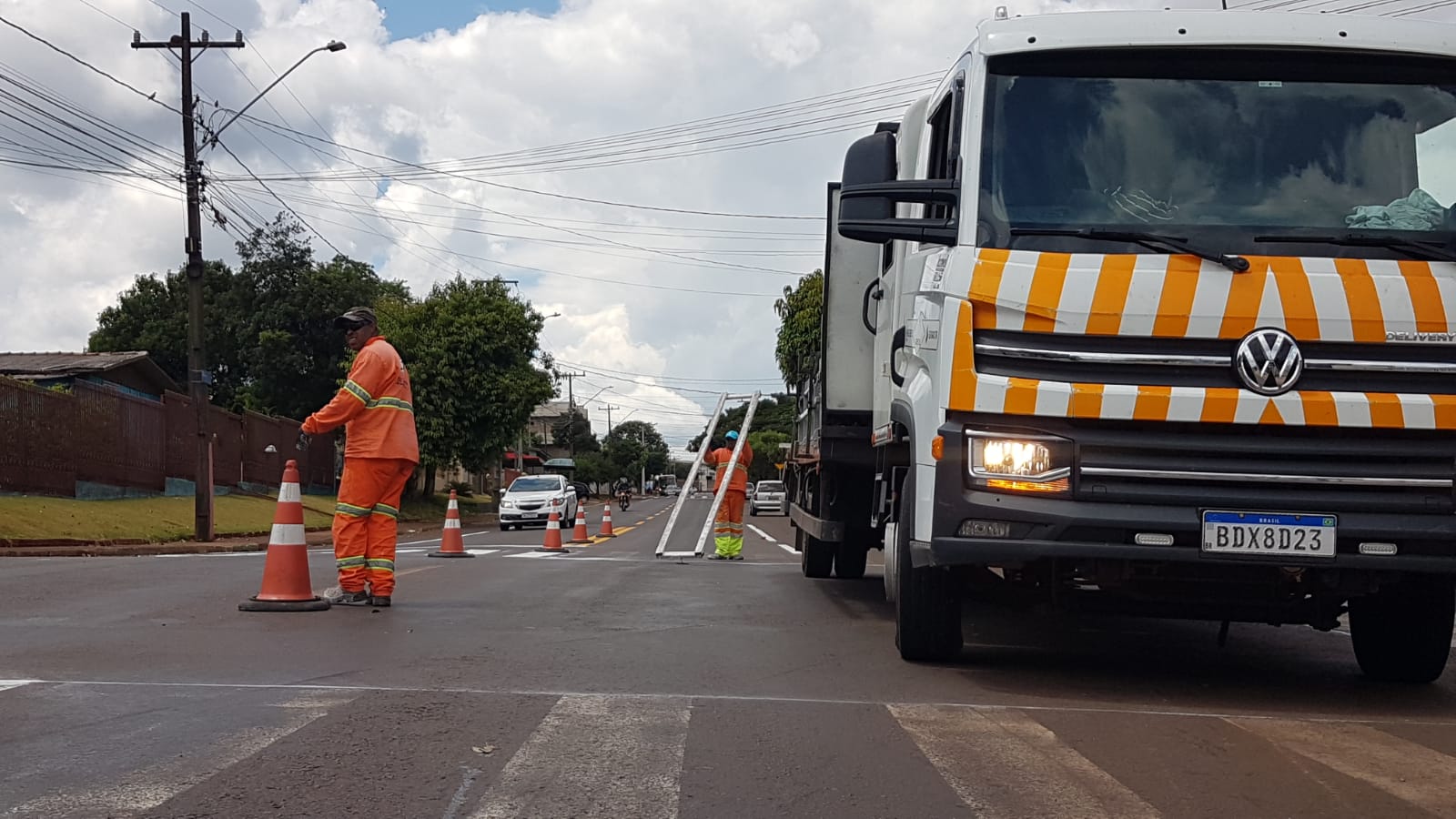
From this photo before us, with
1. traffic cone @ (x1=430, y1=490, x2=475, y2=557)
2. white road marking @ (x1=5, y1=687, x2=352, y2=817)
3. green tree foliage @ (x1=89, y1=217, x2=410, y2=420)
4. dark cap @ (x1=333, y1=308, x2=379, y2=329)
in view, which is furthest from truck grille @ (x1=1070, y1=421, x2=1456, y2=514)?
green tree foliage @ (x1=89, y1=217, x2=410, y2=420)

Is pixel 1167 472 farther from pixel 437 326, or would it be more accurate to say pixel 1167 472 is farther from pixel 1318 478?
pixel 437 326

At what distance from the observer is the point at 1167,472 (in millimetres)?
5535

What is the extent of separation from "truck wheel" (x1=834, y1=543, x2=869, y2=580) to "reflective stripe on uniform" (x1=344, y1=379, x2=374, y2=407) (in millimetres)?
5225

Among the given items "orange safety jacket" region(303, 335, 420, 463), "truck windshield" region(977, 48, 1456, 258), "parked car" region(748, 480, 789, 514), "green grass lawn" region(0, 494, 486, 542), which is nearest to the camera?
"truck windshield" region(977, 48, 1456, 258)

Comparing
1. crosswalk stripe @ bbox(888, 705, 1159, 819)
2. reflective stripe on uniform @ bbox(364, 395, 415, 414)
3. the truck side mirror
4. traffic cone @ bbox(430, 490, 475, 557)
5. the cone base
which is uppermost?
the truck side mirror

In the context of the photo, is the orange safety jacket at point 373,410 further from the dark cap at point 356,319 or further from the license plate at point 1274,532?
the license plate at point 1274,532

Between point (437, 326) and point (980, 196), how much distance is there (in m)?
38.7

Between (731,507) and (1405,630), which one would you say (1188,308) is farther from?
(731,507)

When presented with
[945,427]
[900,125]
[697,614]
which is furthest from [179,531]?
[945,427]

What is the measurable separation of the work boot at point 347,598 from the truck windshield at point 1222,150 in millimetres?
5153

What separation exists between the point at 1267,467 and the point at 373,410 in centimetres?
550

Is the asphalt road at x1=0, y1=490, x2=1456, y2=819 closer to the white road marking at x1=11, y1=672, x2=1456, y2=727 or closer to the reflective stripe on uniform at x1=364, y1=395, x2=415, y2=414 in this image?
the white road marking at x1=11, y1=672, x2=1456, y2=727

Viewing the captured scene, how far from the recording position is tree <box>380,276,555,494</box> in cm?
4191

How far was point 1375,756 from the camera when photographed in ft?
15.9
